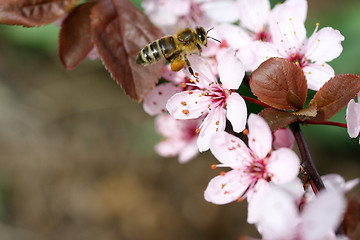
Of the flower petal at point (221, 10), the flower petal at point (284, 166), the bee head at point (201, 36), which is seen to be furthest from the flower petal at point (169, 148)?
the flower petal at point (284, 166)

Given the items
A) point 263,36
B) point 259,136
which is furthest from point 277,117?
point 263,36

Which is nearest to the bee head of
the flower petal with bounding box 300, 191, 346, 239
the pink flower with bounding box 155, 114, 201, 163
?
the pink flower with bounding box 155, 114, 201, 163

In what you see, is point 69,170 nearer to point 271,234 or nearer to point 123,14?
point 123,14

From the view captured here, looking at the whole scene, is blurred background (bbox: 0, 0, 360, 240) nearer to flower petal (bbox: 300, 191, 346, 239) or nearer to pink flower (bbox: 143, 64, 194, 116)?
pink flower (bbox: 143, 64, 194, 116)

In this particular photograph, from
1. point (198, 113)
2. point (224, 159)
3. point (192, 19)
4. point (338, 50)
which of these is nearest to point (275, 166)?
point (224, 159)

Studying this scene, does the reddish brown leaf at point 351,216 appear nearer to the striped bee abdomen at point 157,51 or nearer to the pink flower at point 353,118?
the pink flower at point 353,118

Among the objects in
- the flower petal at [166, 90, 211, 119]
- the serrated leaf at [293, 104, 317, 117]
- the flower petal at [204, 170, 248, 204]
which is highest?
the serrated leaf at [293, 104, 317, 117]

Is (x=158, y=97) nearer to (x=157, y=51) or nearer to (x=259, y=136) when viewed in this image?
(x=157, y=51)
